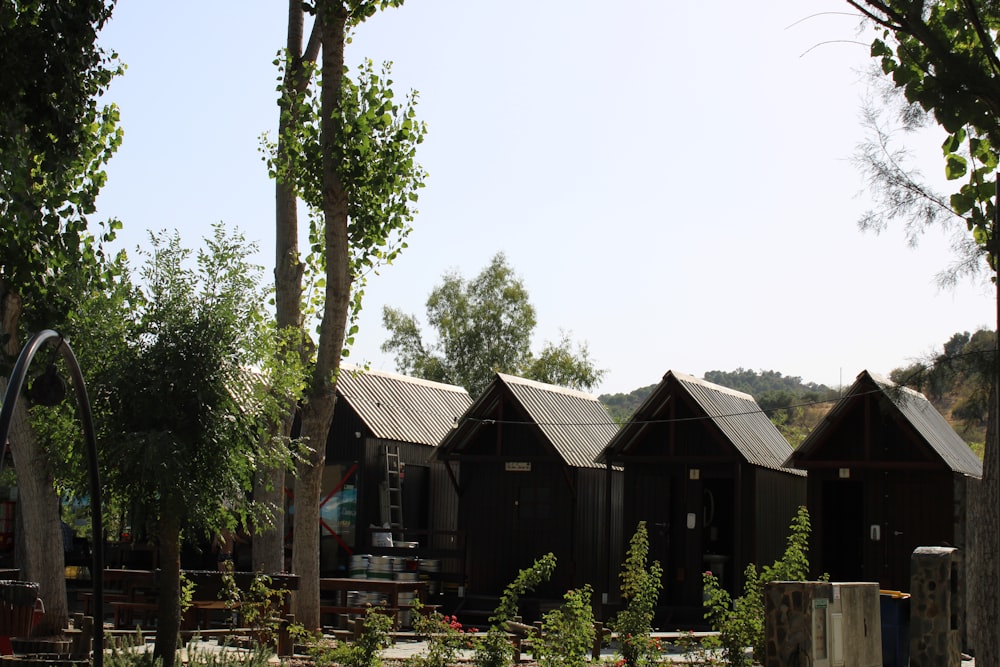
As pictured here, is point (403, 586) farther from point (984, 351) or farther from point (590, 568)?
point (984, 351)

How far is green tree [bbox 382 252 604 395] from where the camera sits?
53.9 meters

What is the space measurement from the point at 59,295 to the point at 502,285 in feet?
137

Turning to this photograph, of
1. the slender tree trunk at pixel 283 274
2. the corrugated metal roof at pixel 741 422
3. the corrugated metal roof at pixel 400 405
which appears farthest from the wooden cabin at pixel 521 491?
the slender tree trunk at pixel 283 274

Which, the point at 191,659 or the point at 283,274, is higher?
the point at 283,274

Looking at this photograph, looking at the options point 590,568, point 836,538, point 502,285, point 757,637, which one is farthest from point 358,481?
point 502,285

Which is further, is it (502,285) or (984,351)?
(502,285)

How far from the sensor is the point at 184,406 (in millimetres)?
12148

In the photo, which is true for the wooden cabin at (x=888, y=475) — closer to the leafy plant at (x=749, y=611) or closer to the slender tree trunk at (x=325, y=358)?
the leafy plant at (x=749, y=611)

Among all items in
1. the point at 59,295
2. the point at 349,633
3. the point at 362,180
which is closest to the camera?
the point at 59,295

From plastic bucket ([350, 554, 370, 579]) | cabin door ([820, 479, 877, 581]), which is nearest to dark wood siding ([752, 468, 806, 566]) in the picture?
cabin door ([820, 479, 877, 581])

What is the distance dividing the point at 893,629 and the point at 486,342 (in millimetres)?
40704

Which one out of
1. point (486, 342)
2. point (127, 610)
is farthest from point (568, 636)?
point (486, 342)

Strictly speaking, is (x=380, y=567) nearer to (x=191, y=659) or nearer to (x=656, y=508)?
(x=656, y=508)

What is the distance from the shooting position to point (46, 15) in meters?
14.1
